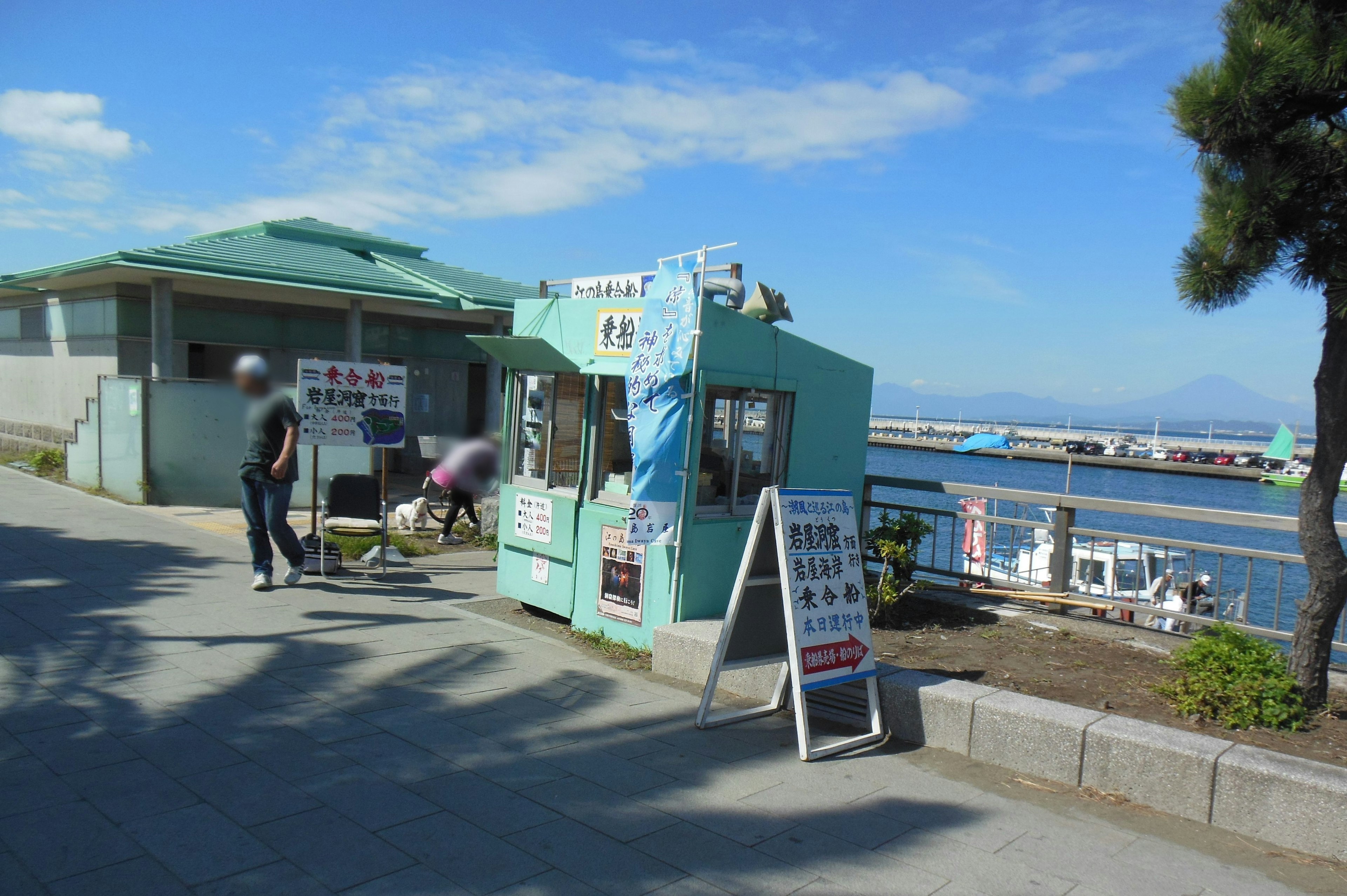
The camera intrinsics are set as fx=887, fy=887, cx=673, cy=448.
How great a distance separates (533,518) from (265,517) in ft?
8.52

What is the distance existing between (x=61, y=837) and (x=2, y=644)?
3301mm

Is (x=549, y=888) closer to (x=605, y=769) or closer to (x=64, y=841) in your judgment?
(x=605, y=769)

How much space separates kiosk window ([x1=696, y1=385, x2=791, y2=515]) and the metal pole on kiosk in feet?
0.86

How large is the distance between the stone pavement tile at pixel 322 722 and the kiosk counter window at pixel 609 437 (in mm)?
2742

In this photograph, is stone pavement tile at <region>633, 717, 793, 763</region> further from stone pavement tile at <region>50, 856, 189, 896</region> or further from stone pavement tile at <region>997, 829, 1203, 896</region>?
stone pavement tile at <region>50, 856, 189, 896</region>

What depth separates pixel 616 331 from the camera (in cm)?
711

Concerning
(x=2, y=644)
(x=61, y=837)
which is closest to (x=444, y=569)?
(x=2, y=644)

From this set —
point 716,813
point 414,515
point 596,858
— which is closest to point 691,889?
point 596,858

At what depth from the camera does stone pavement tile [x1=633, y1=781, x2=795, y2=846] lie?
4.09 meters

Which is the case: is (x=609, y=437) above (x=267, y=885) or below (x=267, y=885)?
above

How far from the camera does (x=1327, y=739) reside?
496cm

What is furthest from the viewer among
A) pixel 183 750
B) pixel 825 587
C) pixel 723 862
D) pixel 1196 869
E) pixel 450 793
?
pixel 825 587

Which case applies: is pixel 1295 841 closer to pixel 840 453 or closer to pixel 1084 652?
pixel 1084 652

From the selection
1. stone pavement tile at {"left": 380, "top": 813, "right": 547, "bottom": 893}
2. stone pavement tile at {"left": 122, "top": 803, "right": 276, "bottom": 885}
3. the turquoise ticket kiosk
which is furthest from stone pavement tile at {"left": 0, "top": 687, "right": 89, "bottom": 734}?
the turquoise ticket kiosk
